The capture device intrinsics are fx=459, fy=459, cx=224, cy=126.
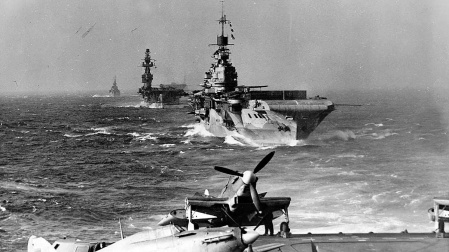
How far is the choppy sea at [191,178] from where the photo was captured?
1086 inches

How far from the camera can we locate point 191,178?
125 feet

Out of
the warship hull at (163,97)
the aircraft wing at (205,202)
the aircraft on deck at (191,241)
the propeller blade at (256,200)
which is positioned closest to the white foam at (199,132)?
the aircraft wing at (205,202)

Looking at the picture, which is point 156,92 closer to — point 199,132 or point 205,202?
point 199,132

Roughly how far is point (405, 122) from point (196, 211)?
244ft

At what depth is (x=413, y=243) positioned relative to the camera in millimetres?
17984

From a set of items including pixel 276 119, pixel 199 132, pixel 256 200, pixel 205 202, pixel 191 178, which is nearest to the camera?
pixel 256 200

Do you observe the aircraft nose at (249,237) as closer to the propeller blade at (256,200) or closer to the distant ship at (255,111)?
the propeller blade at (256,200)

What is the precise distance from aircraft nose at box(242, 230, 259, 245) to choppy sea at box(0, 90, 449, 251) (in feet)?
44.0

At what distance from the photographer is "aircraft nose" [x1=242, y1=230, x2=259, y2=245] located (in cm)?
1308

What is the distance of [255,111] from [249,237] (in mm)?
37636

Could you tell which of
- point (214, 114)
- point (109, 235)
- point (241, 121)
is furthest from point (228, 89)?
point (109, 235)

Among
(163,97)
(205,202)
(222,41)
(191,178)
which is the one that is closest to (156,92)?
(163,97)

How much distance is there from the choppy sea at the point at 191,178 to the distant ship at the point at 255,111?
173cm

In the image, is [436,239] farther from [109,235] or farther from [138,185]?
[138,185]
